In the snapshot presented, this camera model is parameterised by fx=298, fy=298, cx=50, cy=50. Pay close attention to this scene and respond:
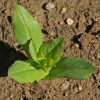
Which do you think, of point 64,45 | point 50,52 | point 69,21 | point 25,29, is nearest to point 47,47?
point 50,52

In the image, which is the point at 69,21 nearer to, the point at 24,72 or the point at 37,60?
the point at 37,60

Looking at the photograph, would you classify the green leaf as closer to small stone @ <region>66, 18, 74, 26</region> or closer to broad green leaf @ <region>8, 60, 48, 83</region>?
broad green leaf @ <region>8, 60, 48, 83</region>

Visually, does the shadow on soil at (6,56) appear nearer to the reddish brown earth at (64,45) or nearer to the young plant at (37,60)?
the reddish brown earth at (64,45)

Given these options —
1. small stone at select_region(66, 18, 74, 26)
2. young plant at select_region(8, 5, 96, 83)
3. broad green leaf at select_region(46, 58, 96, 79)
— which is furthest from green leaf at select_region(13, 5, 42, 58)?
small stone at select_region(66, 18, 74, 26)

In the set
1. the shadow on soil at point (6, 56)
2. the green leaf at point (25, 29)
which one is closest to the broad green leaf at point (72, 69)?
the green leaf at point (25, 29)

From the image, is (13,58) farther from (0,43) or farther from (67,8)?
(67,8)
